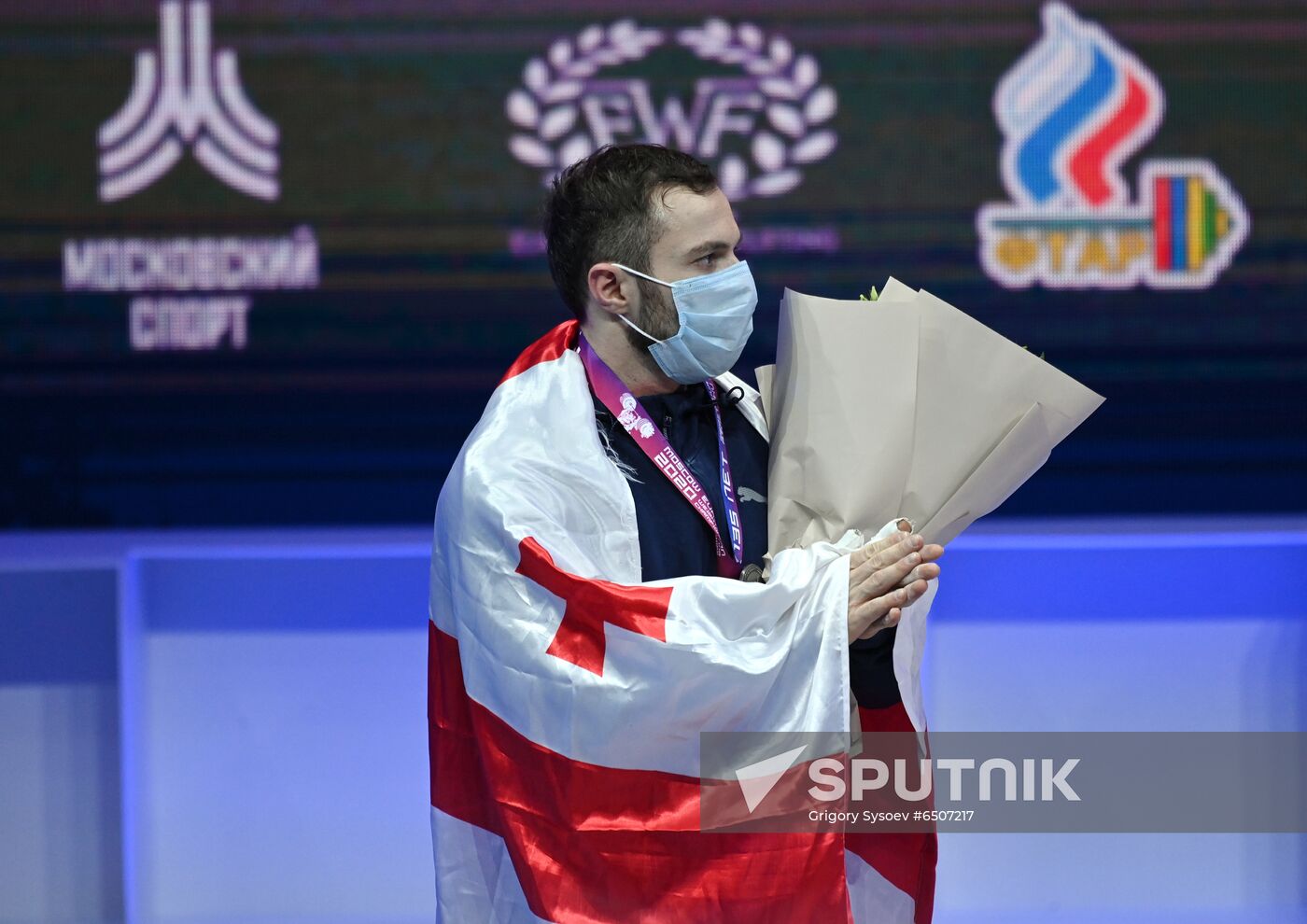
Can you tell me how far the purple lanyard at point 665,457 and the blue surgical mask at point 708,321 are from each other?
6 centimetres

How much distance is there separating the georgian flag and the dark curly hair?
0.18 metres

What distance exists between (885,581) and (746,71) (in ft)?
6.58

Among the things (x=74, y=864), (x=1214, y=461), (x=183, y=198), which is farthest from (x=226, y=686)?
(x=1214, y=461)

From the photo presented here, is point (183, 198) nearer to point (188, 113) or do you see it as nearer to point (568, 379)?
point (188, 113)

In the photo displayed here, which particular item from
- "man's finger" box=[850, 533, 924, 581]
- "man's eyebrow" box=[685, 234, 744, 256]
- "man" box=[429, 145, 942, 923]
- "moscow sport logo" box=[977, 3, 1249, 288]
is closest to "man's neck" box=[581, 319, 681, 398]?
"man" box=[429, 145, 942, 923]

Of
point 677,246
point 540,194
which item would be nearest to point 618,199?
point 677,246

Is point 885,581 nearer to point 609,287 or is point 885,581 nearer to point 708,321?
point 708,321

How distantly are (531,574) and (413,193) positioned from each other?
1.91 metres

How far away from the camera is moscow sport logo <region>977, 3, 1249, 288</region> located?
3324mm

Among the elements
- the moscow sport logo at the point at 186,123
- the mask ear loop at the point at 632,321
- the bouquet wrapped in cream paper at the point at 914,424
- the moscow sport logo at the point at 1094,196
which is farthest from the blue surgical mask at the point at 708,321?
the moscow sport logo at the point at 186,123

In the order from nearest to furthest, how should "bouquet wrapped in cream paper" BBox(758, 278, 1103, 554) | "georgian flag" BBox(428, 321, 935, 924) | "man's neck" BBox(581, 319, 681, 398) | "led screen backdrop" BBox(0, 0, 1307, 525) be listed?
"georgian flag" BBox(428, 321, 935, 924), "bouquet wrapped in cream paper" BBox(758, 278, 1103, 554), "man's neck" BBox(581, 319, 681, 398), "led screen backdrop" BBox(0, 0, 1307, 525)

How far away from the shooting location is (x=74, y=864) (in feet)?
10.0

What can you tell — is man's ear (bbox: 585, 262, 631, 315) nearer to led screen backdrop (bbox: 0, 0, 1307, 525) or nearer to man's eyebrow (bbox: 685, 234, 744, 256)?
man's eyebrow (bbox: 685, 234, 744, 256)

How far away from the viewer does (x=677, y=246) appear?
176cm
